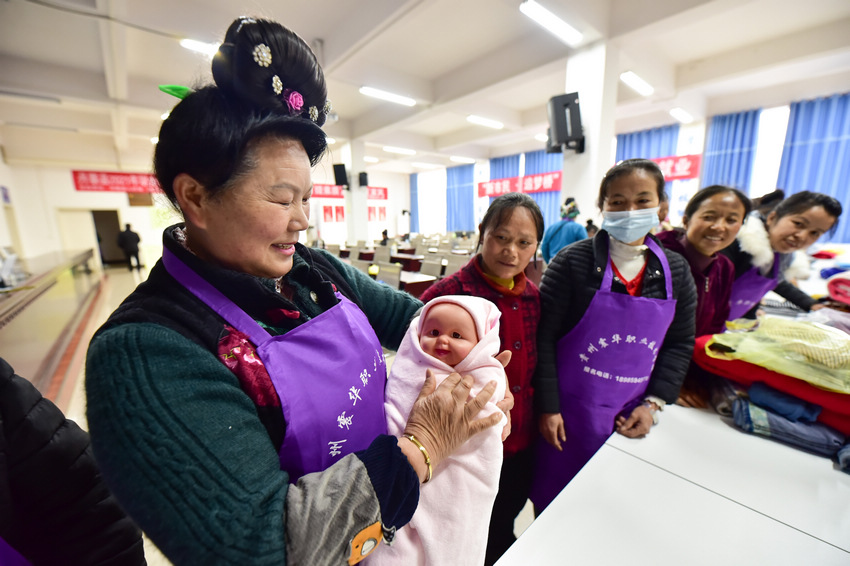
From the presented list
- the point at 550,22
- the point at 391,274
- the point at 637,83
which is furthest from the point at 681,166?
the point at 391,274

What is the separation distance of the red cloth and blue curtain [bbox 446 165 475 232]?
13.7 m

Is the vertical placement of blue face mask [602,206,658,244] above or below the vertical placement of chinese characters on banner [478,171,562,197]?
below

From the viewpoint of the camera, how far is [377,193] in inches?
637

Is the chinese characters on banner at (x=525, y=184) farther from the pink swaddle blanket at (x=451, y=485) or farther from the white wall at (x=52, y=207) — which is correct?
the white wall at (x=52, y=207)

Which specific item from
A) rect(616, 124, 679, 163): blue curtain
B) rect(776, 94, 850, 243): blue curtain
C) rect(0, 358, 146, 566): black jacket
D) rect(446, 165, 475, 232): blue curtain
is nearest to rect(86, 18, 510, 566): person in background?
rect(0, 358, 146, 566): black jacket

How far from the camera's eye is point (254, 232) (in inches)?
28.2

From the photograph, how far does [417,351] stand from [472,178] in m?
14.3

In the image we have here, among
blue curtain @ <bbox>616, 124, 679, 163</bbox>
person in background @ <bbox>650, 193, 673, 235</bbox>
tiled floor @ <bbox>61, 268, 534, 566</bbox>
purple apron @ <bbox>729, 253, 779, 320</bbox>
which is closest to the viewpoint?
person in background @ <bbox>650, 193, 673, 235</bbox>

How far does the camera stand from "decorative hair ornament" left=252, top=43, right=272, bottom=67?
677 mm

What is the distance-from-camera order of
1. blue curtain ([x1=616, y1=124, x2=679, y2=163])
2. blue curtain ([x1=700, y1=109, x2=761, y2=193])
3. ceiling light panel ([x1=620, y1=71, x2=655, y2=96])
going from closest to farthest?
ceiling light panel ([x1=620, y1=71, x2=655, y2=96])
blue curtain ([x1=700, y1=109, x2=761, y2=193])
blue curtain ([x1=616, y1=124, x2=679, y2=163])

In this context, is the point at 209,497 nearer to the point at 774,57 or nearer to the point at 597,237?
the point at 597,237

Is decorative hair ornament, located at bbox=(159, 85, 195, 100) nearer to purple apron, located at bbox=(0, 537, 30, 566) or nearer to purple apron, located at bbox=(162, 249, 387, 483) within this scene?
purple apron, located at bbox=(162, 249, 387, 483)

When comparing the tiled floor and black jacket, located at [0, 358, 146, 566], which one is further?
the tiled floor

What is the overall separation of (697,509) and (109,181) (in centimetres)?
1604
